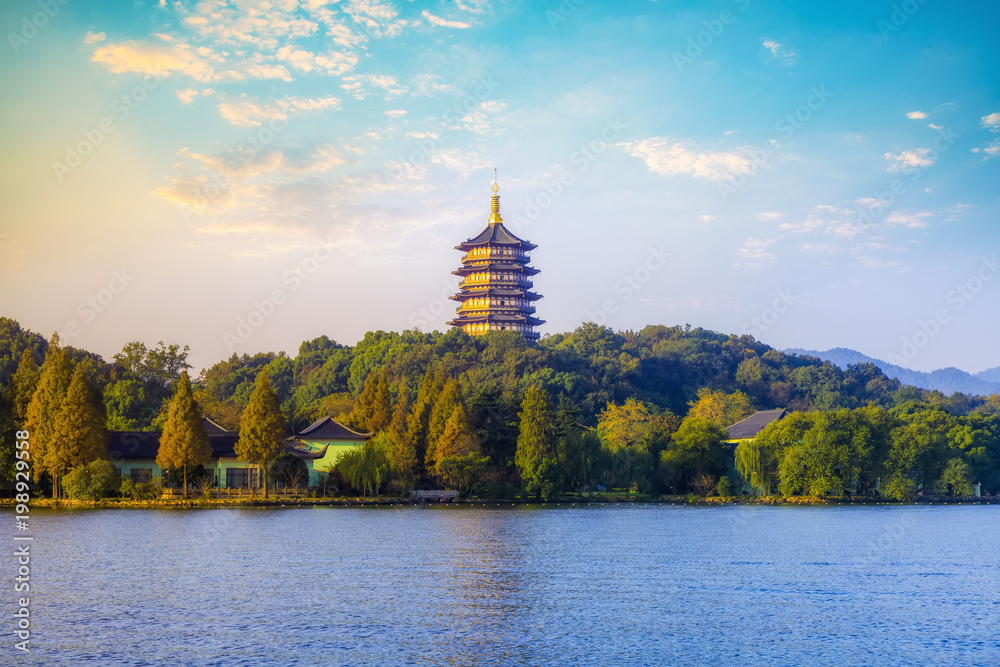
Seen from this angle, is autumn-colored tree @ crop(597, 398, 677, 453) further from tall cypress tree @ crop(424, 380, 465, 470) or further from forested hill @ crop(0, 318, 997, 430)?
tall cypress tree @ crop(424, 380, 465, 470)

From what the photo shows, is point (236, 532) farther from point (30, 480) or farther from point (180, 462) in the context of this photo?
point (30, 480)

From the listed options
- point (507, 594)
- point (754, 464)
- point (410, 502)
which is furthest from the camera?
point (754, 464)

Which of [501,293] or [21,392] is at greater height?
[501,293]

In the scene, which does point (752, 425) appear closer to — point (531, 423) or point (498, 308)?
point (531, 423)

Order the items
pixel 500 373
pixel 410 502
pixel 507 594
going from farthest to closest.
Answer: pixel 500 373
pixel 410 502
pixel 507 594

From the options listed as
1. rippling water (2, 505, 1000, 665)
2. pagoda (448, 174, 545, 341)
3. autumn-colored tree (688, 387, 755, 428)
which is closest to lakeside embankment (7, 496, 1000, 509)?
rippling water (2, 505, 1000, 665)

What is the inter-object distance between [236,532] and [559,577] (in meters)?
11.8

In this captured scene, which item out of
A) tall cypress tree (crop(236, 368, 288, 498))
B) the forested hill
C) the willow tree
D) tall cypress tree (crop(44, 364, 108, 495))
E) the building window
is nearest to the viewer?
tall cypress tree (crop(44, 364, 108, 495))

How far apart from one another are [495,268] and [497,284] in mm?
1275

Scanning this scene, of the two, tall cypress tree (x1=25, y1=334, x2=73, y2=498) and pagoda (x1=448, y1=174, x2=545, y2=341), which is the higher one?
pagoda (x1=448, y1=174, x2=545, y2=341)

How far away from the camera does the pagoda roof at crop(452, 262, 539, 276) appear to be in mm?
76812

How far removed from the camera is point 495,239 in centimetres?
7706

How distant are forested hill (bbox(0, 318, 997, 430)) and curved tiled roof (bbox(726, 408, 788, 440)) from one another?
8.94 meters

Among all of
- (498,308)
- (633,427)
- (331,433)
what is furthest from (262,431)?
(498,308)
